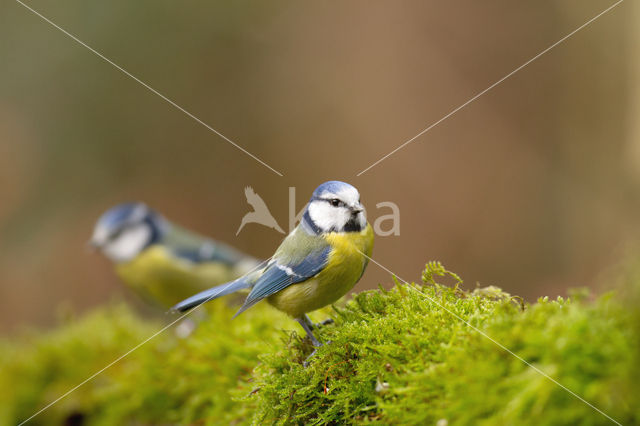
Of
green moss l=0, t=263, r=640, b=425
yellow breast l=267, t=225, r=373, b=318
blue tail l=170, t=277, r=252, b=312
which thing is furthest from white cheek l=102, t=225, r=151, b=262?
yellow breast l=267, t=225, r=373, b=318

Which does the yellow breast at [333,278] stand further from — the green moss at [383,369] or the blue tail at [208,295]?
the blue tail at [208,295]

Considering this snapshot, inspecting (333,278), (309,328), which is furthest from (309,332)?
(333,278)

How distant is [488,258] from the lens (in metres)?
5.36

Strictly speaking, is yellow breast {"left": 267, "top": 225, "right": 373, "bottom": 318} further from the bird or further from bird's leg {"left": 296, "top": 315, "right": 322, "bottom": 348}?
the bird

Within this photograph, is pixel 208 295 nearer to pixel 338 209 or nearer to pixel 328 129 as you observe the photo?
pixel 338 209

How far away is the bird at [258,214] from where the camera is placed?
5759 millimetres

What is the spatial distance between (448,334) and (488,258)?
4362 mm

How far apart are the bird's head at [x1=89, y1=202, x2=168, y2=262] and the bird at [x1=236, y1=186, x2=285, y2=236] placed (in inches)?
69.8

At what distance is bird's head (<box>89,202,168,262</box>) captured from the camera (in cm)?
387

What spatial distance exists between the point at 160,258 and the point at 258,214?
228 cm

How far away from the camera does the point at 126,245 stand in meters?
3.88

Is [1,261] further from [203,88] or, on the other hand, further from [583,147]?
[583,147]

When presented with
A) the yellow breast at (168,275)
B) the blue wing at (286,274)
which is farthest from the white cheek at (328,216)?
the yellow breast at (168,275)

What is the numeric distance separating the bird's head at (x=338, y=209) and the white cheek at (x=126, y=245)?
231cm
